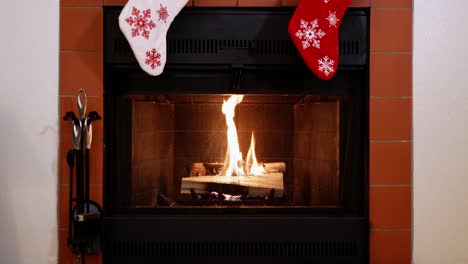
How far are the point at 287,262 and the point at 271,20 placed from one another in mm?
886

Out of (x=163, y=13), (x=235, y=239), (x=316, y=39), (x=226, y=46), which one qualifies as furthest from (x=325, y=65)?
(x=235, y=239)

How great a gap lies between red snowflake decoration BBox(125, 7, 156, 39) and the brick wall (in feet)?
0.59

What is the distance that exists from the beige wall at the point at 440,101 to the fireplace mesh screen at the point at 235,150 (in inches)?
11.9

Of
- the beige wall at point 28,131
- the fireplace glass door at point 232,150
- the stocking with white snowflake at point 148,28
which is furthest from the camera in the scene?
the fireplace glass door at point 232,150

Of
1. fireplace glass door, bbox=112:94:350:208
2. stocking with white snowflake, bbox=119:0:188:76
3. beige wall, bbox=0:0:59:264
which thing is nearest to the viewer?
stocking with white snowflake, bbox=119:0:188:76

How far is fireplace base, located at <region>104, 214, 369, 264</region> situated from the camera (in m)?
1.89

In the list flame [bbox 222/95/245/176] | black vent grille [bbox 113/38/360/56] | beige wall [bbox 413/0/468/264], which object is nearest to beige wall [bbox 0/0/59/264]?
black vent grille [bbox 113/38/360/56]

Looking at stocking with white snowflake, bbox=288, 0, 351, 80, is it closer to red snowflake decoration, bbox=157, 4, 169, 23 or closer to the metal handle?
red snowflake decoration, bbox=157, 4, 169, 23

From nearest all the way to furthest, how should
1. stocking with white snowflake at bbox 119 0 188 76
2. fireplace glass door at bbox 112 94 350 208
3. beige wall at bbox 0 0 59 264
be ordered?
stocking with white snowflake at bbox 119 0 188 76 → beige wall at bbox 0 0 59 264 → fireplace glass door at bbox 112 94 350 208

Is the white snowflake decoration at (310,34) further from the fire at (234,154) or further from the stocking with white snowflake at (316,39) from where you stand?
the fire at (234,154)

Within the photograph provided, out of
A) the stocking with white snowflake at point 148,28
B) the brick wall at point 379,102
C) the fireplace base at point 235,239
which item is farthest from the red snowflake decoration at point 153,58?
the fireplace base at point 235,239

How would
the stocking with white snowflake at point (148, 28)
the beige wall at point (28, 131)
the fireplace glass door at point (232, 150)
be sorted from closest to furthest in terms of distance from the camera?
the stocking with white snowflake at point (148, 28) < the beige wall at point (28, 131) < the fireplace glass door at point (232, 150)

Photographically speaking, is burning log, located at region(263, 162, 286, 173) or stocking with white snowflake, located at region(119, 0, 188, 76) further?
burning log, located at region(263, 162, 286, 173)

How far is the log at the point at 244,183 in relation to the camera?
200 cm
